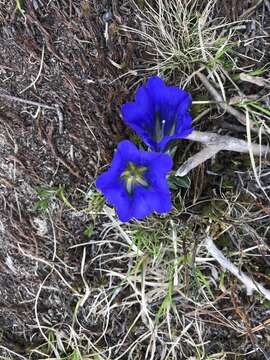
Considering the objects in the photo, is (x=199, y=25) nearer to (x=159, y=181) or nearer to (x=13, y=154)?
(x=159, y=181)

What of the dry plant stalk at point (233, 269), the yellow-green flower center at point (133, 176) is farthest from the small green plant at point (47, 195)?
the dry plant stalk at point (233, 269)

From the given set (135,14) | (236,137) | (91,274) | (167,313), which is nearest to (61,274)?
(91,274)

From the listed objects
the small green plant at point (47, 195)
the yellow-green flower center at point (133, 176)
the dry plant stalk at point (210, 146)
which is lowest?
the dry plant stalk at point (210, 146)

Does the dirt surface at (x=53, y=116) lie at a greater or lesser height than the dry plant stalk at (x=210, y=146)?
greater

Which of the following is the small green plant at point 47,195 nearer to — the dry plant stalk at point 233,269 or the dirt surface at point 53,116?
the dirt surface at point 53,116

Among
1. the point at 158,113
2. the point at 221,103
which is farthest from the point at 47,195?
the point at 221,103

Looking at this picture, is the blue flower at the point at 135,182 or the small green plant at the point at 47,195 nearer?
the blue flower at the point at 135,182

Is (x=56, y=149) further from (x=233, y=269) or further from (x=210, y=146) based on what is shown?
(x=233, y=269)
